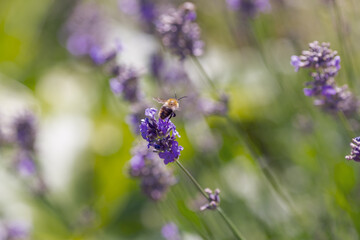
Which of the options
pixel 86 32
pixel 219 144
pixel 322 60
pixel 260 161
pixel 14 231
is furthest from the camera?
pixel 86 32

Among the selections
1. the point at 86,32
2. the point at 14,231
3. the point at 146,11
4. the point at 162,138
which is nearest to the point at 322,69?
the point at 162,138

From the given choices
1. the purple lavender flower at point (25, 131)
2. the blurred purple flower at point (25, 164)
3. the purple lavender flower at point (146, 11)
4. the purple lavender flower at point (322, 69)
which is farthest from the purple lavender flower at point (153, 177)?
the purple lavender flower at point (146, 11)

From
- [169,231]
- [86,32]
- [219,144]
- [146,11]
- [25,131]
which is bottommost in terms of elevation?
[169,231]

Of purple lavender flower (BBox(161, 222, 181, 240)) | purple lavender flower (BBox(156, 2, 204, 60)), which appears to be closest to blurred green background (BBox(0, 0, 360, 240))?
purple lavender flower (BBox(161, 222, 181, 240))

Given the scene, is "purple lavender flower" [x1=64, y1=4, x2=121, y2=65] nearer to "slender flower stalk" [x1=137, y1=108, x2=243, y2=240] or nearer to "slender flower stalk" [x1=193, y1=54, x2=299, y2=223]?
"slender flower stalk" [x1=193, y1=54, x2=299, y2=223]

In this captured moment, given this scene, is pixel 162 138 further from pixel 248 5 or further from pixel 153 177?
pixel 248 5

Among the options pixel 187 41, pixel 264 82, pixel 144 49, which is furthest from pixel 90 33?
pixel 187 41
